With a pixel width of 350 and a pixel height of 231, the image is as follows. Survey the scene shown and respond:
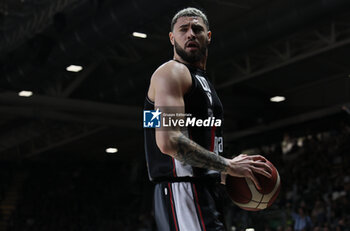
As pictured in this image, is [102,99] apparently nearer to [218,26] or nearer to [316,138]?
[218,26]

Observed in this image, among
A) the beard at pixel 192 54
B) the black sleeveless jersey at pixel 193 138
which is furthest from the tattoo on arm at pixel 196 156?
the beard at pixel 192 54

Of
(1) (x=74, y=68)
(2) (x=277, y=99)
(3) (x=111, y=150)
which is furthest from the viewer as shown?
(3) (x=111, y=150)

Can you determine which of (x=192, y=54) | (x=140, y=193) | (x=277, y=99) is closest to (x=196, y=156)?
(x=192, y=54)

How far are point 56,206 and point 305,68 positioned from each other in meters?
15.8

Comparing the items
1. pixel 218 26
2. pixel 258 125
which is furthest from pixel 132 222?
pixel 218 26

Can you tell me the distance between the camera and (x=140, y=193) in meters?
27.1

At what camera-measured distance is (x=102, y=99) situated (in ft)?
55.9

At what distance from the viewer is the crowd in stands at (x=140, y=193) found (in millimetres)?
16297

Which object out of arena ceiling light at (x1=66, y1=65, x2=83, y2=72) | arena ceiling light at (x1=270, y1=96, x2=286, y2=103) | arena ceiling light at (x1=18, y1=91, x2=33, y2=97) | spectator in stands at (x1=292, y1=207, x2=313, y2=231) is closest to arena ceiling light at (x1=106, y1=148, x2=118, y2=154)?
arena ceiling light at (x1=270, y1=96, x2=286, y2=103)

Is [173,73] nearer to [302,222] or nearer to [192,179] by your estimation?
[192,179]

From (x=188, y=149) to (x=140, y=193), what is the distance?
24735 millimetres

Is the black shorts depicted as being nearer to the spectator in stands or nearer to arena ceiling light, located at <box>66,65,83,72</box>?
arena ceiling light, located at <box>66,65,83,72</box>

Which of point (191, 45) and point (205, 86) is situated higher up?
point (191, 45)

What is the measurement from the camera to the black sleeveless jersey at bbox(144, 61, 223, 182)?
2816 millimetres
